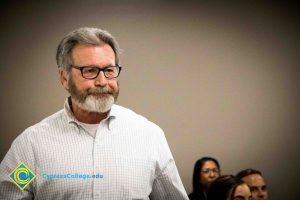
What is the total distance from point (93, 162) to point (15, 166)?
0.89 feet

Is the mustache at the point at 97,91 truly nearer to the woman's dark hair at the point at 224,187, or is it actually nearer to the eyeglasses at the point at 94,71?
the eyeglasses at the point at 94,71

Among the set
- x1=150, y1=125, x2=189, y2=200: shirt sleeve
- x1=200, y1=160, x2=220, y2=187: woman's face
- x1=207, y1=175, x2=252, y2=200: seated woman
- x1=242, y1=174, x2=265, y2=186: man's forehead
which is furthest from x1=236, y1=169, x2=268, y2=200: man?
x1=150, y1=125, x2=189, y2=200: shirt sleeve

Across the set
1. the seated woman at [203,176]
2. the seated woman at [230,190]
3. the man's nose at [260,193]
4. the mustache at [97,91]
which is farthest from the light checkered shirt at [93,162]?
the seated woman at [203,176]

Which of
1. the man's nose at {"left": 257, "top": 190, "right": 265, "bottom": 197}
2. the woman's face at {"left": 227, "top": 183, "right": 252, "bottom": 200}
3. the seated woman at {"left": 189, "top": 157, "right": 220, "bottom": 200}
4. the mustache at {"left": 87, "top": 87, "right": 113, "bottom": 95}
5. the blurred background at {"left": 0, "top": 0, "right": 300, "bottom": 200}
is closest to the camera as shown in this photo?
the mustache at {"left": 87, "top": 87, "right": 113, "bottom": 95}

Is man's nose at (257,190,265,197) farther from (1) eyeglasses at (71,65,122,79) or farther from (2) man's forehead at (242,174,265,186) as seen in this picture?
(1) eyeglasses at (71,65,122,79)

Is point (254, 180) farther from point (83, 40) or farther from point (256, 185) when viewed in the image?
point (83, 40)

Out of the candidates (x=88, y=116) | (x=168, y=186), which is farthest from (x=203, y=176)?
(x=88, y=116)

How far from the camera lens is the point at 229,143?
3.73 m

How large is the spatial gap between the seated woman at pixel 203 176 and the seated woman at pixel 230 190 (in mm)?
886

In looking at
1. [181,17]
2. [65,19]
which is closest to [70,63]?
[65,19]

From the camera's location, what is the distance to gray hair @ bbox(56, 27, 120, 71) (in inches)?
47.9

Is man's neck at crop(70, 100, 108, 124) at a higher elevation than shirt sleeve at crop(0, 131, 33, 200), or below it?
higher

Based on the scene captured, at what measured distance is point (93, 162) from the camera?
1167 millimetres

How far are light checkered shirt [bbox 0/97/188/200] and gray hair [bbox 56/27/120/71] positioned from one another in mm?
190
